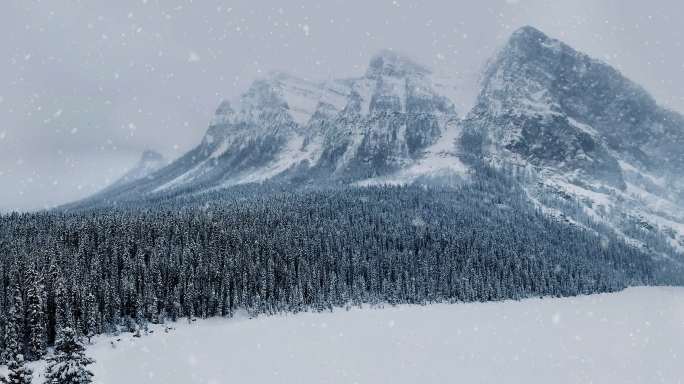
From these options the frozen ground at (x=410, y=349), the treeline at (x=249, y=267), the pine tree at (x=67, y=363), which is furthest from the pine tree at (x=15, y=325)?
the pine tree at (x=67, y=363)

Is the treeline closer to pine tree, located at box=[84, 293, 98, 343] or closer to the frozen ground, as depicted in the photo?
pine tree, located at box=[84, 293, 98, 343]

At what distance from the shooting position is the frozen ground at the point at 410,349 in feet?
228

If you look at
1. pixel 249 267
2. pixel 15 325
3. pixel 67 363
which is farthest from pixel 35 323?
pixel 67 363

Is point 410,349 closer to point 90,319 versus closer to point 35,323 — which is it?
point 90,319

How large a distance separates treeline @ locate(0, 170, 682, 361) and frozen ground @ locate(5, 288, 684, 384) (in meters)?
8.05

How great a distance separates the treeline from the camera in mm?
97250

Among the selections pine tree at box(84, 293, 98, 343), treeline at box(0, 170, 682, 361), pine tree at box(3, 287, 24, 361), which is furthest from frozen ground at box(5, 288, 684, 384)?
pine tree at box(3, 287, 24, 361)

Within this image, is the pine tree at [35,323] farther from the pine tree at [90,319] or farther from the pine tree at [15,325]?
the pine tree at [90,319]

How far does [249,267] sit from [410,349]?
54942 millimetres

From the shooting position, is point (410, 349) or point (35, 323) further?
point (410, 349)

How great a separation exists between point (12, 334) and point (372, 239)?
109584 millimetres

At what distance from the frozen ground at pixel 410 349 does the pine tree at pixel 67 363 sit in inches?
1477

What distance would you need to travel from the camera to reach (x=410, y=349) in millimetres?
84375

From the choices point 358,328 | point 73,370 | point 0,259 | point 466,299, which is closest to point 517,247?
point 466,299
